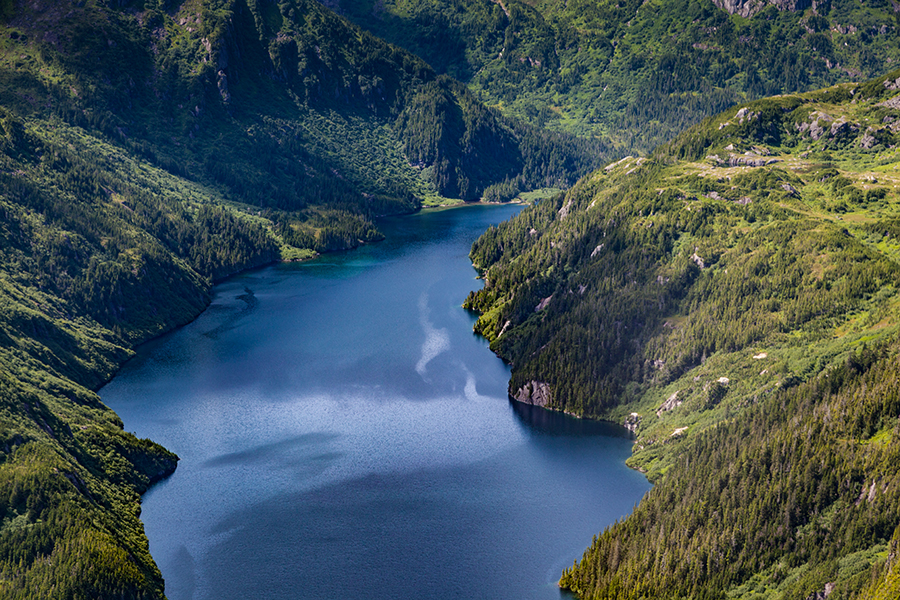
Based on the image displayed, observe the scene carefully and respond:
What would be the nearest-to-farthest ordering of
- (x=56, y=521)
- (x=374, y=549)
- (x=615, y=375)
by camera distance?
(x=56, y=521) < (x=374, y=549) < (x=615, y=375)

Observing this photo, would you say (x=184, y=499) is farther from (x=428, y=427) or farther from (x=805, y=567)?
(x=805, y=567)

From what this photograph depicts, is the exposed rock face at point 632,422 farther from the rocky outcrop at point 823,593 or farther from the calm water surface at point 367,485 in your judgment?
the rocky outcrop at point 823,593

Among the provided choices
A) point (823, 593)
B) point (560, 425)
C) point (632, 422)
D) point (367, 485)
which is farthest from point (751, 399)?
point (367, 485)

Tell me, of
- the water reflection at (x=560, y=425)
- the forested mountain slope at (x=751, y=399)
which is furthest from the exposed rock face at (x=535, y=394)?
the water reflection at (x=560, y=425)

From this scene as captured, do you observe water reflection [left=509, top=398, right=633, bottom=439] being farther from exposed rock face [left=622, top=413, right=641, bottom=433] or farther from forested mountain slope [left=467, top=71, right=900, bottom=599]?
forested mountain slope [left=467, top=71, right=900, bottom=599]

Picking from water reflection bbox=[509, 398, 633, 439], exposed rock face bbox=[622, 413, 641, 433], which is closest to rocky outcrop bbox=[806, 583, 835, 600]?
water reflection bbox=[509, 398, 633, 439]

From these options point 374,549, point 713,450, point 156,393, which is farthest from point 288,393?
point 713,450
